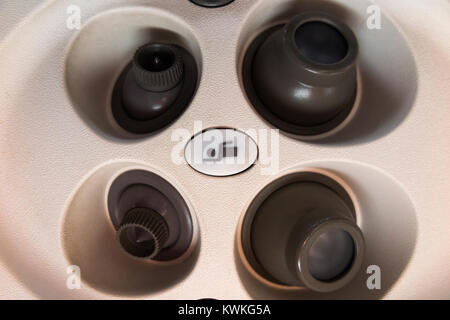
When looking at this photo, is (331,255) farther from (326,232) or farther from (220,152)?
(220,152)

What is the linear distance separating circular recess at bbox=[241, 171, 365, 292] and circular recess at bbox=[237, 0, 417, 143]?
0.08 meters

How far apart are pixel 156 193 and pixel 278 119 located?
20 cm

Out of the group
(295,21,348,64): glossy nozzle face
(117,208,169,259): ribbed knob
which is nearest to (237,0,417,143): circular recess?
(295,21,348,64): glossy nozzle face

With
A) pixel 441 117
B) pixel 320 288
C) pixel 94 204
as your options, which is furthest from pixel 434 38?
pixel 94 204

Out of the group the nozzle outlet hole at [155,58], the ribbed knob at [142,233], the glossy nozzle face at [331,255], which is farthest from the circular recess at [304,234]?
the nozzle outlet hole at [155,58]

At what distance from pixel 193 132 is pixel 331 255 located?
232 mm

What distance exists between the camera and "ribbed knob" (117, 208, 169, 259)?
1.55 feet

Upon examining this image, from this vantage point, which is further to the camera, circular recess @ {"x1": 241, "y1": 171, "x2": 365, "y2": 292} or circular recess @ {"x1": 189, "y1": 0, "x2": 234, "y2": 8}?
circular recess @ {"x1": 189, "y1": 0, "x2": 234, "y2": 8}

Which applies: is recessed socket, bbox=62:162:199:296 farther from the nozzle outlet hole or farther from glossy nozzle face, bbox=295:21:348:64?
glossy nozzle face, bbox=295:21:348:64

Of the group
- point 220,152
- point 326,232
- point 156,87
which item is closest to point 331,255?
point 326,232

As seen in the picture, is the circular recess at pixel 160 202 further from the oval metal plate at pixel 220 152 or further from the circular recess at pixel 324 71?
the circular recess at pixel 324 71

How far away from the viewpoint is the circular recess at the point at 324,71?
0.47m

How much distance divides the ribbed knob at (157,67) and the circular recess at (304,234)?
0.20 metres
